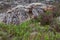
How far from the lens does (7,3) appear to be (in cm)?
1048

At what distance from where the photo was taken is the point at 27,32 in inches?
256

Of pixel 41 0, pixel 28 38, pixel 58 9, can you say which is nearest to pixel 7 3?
pixel 41 0

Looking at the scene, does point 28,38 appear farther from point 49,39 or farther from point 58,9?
point 58,9

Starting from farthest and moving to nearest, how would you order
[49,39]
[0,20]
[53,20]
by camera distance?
[0,20]
[53,20]
[49,39]

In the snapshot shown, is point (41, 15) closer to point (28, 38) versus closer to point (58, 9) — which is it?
point (58, 9)

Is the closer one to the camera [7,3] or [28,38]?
[28,38]

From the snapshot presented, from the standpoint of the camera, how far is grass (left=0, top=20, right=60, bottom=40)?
6129 mm

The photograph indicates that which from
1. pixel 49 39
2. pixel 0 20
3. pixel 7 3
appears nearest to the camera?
pixel 49 39

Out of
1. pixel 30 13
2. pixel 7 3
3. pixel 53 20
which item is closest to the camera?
pixel 53 20

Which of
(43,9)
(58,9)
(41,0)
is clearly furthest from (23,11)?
(41,0)

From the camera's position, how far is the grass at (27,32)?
6129mm

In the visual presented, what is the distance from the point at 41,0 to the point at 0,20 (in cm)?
346

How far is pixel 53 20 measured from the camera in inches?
301

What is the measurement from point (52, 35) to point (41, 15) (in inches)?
68.6
